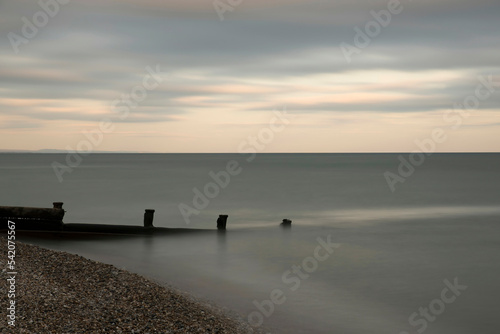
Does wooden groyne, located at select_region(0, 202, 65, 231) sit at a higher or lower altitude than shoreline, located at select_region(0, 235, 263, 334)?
higher

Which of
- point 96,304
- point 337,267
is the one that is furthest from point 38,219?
point 337,267

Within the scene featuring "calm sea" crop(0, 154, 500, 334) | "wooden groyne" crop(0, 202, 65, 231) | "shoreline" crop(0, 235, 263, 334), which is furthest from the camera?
"wooden groyne" crop(0, 202, 65, 231)

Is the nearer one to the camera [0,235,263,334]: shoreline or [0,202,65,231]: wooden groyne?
[0,235,263,334]: shoreline

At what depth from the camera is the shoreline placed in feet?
30.2

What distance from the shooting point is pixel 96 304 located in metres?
10.4

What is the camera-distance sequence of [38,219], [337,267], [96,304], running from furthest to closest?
[38,219]
[337,267]
[96,304]

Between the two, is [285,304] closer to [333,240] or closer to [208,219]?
[333,240]

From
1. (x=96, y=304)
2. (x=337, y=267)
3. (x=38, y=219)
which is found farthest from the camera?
(x=38, y=219)

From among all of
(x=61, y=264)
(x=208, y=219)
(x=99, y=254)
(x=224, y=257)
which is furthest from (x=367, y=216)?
(x=61, y=264)

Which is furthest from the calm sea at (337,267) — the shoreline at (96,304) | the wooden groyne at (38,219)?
the shoreline at (96,304)

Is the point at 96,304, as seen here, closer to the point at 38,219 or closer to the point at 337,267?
the point at 337,267

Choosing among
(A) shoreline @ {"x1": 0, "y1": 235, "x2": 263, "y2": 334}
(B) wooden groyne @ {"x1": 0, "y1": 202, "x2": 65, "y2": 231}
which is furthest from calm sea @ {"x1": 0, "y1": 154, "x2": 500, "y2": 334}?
(A) shoreline @ {"x1": 0, "y1": 235, "x2": 263, "y2": 334}

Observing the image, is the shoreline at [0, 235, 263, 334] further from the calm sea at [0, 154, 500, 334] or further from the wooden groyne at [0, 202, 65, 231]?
the wooden groyne at [0, 202, 65, 231]

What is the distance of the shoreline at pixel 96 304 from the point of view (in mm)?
9202
